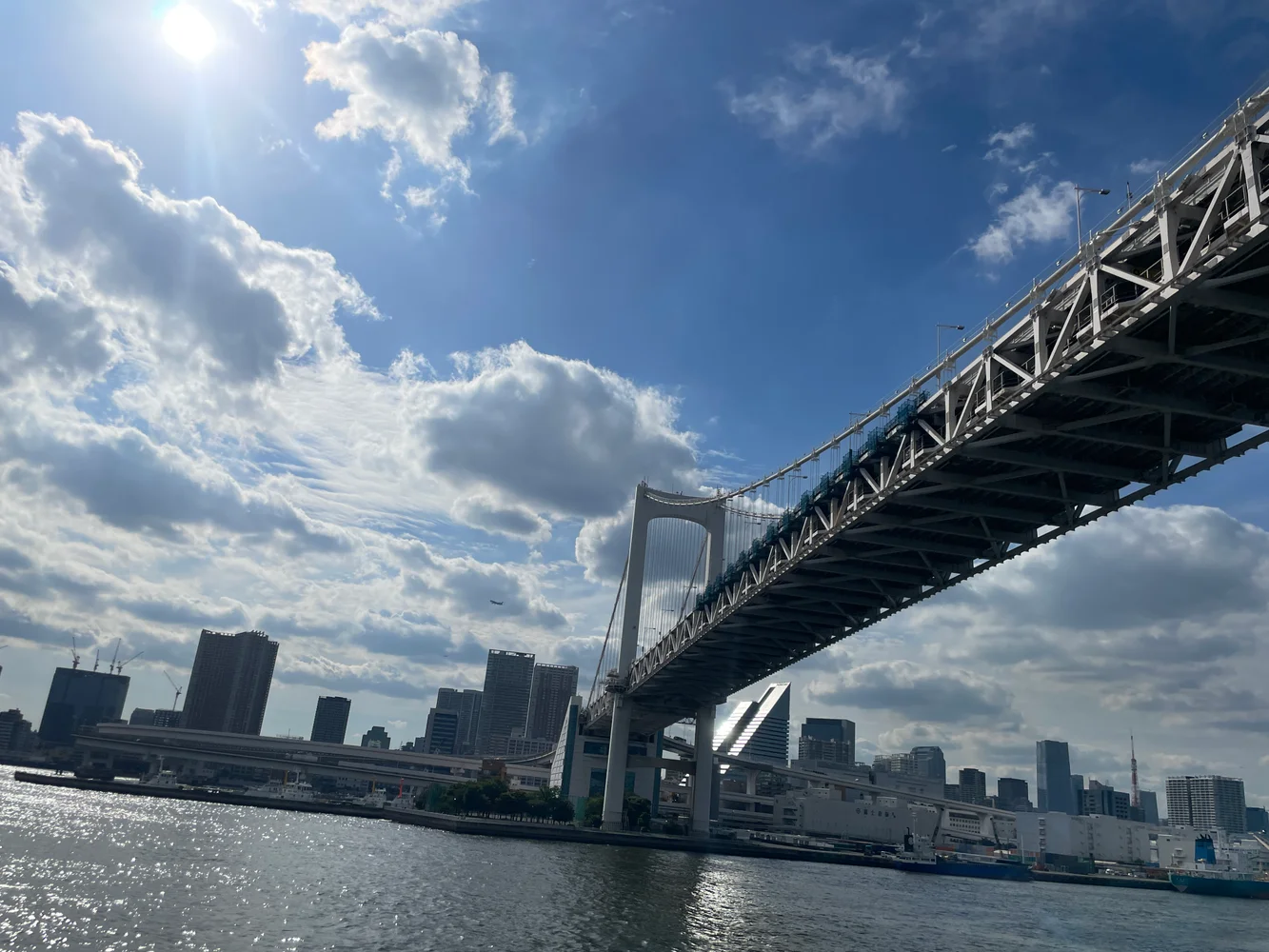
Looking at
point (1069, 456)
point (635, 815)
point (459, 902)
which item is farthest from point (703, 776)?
point (1069, 456)

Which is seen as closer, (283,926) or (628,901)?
(283,926)

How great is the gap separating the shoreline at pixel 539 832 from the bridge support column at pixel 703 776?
7.72ft

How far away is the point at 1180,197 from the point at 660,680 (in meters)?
61.4

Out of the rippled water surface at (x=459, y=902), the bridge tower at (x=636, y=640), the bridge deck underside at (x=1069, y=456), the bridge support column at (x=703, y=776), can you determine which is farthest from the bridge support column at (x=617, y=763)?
the bridge deck underside at (x=1069, y=456)

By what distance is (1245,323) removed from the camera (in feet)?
69.5

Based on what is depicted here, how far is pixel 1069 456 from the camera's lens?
2889cm

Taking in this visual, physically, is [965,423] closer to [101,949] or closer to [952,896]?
[101,949]

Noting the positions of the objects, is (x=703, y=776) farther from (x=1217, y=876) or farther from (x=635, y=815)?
(x=1217, y=876)

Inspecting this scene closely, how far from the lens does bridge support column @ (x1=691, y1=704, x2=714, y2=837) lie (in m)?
89.3

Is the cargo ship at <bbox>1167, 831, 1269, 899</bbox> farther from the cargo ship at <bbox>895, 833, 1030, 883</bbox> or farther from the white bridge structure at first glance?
the white bridge structure

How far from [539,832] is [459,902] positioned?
46.3 metres

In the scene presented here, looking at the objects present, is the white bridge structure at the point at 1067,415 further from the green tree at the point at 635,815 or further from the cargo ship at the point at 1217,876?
the cargo ship at the point at 1217,876

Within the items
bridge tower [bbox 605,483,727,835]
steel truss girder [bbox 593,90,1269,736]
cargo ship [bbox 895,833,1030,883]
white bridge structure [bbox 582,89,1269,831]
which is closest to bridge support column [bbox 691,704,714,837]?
bridge tower [bbox 605,483,727,835]

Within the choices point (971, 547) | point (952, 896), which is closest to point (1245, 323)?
point (971, 547)
